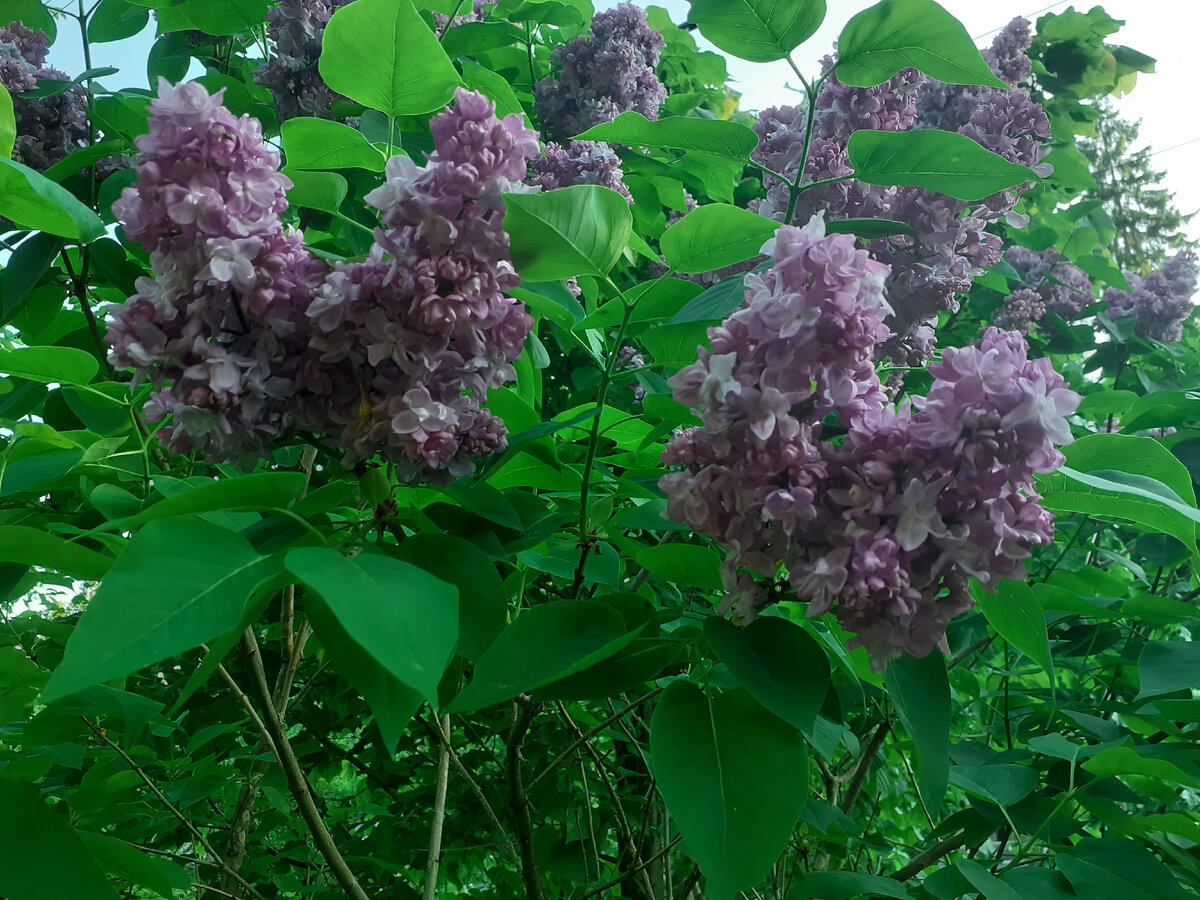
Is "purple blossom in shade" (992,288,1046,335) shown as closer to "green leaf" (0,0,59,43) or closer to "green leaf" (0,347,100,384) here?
"green leaf" (0,347,100,384)

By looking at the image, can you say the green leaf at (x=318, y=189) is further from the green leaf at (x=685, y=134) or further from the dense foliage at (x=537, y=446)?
the green leaf at (x=685, y=134)

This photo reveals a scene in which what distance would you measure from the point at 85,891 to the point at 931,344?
1.18 metres

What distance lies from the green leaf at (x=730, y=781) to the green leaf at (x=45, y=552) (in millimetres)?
410

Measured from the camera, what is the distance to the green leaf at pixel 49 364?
2.57 ft

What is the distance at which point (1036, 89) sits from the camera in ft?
7.25

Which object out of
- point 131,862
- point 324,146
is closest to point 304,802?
point 131,862

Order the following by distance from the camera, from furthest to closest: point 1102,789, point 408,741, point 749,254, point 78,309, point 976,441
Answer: point 408,741, point 78,309, point 1102,789, point 749,254, point 976,441

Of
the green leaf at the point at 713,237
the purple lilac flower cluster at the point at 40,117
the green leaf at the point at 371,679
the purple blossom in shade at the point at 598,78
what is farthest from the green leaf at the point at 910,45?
the purple lilac flower cluster at the point at 40,117

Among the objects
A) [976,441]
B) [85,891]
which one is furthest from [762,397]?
[85,891]

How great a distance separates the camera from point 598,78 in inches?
68.9

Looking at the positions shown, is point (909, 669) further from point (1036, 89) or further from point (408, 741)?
point (1036, 89)

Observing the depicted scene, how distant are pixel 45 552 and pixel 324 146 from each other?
1.43ft

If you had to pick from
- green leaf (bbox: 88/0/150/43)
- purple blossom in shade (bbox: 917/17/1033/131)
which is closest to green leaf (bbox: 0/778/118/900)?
green leaf (bbox: 88/0/150/43)

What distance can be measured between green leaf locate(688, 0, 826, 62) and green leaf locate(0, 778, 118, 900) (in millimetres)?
830
